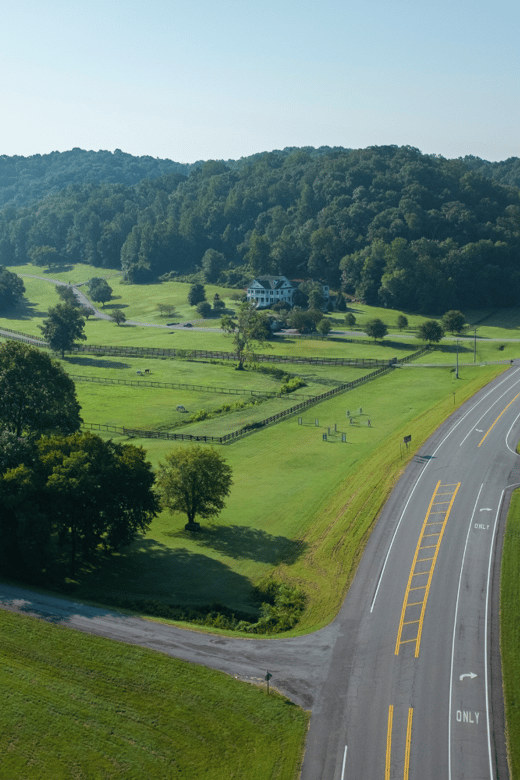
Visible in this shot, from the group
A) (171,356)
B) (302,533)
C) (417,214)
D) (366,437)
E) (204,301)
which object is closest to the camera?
(302,533)

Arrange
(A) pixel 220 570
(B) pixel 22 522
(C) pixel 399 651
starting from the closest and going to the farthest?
(C) pixel 399 651 < (B) pixel 22 522 < (A) pixel 220 570

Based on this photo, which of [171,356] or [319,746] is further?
[171,356]

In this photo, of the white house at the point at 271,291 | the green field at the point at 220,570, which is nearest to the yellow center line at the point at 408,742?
the green field at the point at 220,570

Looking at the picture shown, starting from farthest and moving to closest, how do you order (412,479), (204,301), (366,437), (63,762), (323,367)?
(204,301)
(323,367)
(366,437)
(412,479)
(63,762)

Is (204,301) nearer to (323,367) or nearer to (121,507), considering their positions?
(323,367)

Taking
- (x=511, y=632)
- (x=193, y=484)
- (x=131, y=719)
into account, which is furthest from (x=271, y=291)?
(x=131, y=719)

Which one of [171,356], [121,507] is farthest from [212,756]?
[171,356]

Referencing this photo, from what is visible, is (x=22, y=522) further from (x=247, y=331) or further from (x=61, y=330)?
(x=61, y=330)
